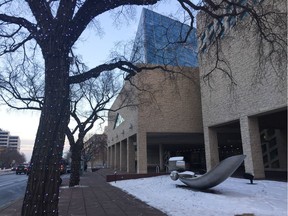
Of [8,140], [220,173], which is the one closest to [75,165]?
[220,173]

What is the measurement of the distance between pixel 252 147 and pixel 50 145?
1789 cm

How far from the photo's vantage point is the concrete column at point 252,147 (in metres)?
20.1

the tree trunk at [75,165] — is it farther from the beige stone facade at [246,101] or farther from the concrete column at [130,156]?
the concrete column at [130,156]

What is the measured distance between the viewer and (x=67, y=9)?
5680 millimetres

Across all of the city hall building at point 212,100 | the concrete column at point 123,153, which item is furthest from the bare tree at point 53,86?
the concrete column at point 123,153

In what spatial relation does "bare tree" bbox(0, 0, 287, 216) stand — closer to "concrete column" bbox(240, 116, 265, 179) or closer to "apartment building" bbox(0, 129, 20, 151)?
"concrete column" bbox(240, 116, 265, 179)

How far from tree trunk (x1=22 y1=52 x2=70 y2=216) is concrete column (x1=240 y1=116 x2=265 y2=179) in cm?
1743

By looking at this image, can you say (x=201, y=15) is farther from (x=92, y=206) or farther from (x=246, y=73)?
(x=246, y=73)

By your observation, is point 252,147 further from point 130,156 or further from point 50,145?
point 50,145

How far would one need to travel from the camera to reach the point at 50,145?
511cm

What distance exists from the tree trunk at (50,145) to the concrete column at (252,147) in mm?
17425

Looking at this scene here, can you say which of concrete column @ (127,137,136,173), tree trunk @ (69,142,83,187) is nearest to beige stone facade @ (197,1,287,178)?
tree trunk @ (69,142,83,187)

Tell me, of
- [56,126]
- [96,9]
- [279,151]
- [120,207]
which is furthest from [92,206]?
[279,151]

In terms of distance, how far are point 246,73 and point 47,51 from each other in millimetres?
17194
